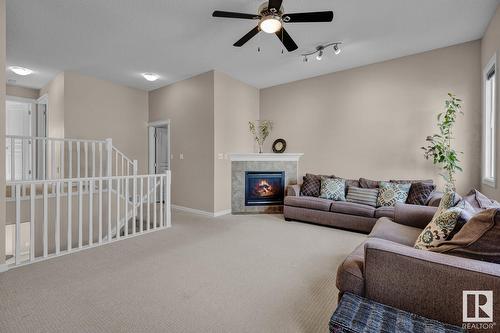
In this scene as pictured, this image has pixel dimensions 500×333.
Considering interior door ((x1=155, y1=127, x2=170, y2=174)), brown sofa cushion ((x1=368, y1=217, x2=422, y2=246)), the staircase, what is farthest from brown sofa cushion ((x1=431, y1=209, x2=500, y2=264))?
interior door ((x1=155, y1=127, x2=170, y2=174))

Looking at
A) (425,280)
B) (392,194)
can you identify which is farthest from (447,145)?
(425,280)

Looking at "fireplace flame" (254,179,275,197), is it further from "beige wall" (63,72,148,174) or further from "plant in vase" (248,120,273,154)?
"beige wall" (63,72,148,174)

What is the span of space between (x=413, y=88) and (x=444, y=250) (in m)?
3.69

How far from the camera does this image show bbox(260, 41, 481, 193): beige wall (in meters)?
3.75

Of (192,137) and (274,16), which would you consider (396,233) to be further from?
(192,137)

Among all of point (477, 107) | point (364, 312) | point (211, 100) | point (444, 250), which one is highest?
point (211, 100)

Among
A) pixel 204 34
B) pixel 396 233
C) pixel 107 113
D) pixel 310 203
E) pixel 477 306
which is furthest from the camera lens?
pixel 107 113

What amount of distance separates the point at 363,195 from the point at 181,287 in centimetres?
325

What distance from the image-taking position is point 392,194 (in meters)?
3.84

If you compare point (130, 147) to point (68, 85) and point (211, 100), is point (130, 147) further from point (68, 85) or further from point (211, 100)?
point (211, 100)

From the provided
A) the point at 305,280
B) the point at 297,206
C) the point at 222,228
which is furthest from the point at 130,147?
the point at 305,280

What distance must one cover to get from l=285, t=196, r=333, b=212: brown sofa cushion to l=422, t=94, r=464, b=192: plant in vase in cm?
173

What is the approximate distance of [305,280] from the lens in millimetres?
2303

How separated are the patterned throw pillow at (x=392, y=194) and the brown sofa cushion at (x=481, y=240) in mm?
2556
